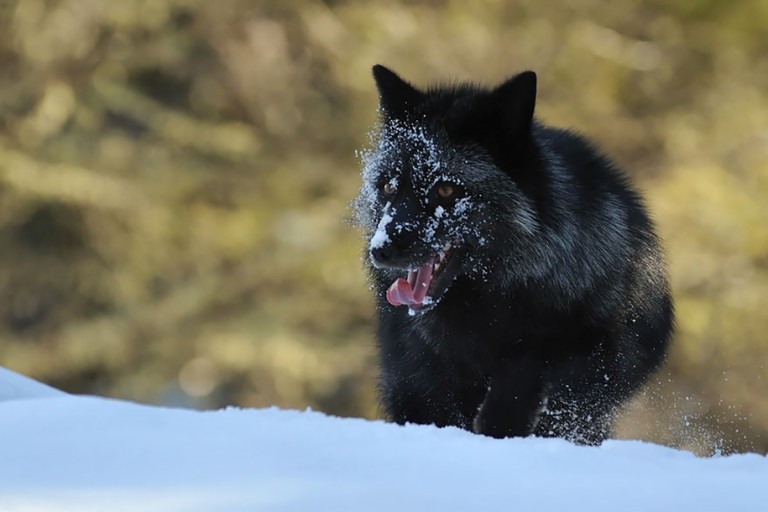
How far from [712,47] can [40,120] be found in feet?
30.2

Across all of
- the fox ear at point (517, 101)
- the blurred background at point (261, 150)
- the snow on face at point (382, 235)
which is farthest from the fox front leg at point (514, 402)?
the blurred background at point (261, 150)

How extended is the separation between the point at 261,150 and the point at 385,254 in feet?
42.3

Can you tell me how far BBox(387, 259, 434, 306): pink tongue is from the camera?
4797 millimetres

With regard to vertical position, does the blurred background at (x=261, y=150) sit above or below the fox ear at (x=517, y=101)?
above

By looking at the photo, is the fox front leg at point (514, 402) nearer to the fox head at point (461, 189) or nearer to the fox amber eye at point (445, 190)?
the fox head at point (461, 189)

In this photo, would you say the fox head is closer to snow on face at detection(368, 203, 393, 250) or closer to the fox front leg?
snow on face at detection(368, 203, 393, 250)

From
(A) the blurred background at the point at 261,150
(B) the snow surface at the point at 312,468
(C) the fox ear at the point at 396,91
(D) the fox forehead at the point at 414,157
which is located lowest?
(B) the snow surface at the point at 312,468

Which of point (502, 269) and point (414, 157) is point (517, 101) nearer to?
point (414, 157)

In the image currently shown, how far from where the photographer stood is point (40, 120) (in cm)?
1641

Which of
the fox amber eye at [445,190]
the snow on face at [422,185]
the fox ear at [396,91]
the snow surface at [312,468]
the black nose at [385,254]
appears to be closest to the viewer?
the snow surface at [312,468]

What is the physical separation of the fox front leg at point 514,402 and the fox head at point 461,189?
0.39 metres

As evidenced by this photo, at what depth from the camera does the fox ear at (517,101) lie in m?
4.83

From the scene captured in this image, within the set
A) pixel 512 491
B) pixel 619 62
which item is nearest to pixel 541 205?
pixel 512 491

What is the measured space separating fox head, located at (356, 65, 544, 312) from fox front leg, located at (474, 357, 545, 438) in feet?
1.27
